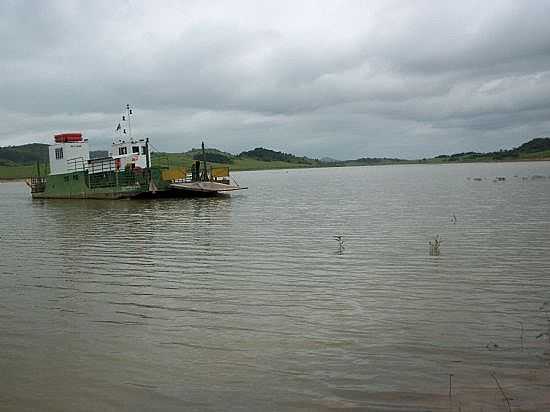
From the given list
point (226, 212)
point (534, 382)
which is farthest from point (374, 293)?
point (226, 212)

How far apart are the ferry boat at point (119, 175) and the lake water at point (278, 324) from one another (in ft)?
81.9

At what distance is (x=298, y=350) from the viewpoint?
788 cm

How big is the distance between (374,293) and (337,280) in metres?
1.55

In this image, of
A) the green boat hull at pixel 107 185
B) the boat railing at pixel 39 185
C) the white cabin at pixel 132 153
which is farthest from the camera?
the boat railing at pixel 39 185

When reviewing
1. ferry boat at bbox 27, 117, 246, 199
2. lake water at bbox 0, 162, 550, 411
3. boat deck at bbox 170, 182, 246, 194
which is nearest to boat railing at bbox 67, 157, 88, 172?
ferry boat at bbox 27, 117, 246, 199

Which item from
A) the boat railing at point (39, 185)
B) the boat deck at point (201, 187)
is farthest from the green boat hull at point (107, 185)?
the boat railing at point (39, 185)

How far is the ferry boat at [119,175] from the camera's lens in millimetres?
44406

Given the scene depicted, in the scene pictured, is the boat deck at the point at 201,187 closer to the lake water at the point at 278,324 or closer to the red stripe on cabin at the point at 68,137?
the red stripe on cabin at the point at 68,137

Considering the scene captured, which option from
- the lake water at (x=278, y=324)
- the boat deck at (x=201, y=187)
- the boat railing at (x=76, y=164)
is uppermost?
the boat railing at (x=76, y=164)

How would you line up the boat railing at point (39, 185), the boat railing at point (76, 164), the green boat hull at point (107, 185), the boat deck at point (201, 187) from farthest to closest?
the boat railing at point (39, 185), the boat railing at point (76, 164), the green boat hull at point (107, 185), the boat deck at point (201, 187)

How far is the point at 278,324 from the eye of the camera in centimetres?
916

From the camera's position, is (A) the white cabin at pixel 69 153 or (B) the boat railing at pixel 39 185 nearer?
(A) the white cabin at pixel 69 153

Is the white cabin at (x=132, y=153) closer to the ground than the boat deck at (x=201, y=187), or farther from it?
farther from it

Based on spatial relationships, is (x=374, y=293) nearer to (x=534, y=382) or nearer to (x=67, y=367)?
(x=534, y=382)
